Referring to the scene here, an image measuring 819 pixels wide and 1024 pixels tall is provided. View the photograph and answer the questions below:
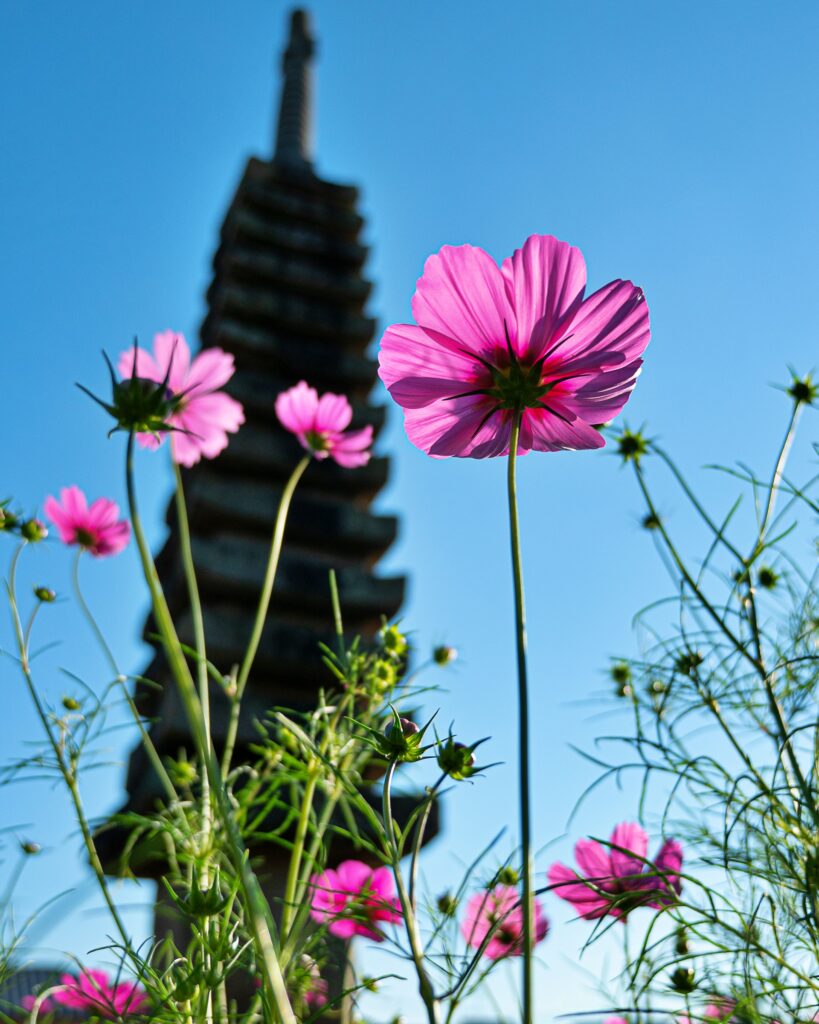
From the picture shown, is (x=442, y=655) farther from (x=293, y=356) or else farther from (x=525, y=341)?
(x=293, y=356)

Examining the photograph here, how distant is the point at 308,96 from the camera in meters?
6.84

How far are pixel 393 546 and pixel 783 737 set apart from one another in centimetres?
357

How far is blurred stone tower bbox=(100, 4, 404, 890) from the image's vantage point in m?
3.38

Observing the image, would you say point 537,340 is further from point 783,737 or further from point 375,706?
point 375,706

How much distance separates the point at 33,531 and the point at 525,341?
455 millimetres

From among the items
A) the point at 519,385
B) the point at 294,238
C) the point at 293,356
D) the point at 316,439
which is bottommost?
the point at 519,385

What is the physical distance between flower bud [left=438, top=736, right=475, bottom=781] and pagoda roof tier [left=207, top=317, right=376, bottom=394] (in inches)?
160

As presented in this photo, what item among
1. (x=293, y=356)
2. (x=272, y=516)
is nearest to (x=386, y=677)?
(x=272, y=516)

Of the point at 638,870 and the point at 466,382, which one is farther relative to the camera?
the point at 638,870

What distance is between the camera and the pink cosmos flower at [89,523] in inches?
28.8

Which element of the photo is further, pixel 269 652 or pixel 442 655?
pixel 269 652

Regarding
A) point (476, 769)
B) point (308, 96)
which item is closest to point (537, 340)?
point (476, 769)

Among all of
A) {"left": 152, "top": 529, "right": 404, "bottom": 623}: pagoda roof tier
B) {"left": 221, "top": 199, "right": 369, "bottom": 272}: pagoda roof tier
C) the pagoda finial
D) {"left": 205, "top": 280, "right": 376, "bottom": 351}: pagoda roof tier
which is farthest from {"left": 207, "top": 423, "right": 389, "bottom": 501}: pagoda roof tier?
the pagoda finial

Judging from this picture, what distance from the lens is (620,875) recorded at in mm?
488
